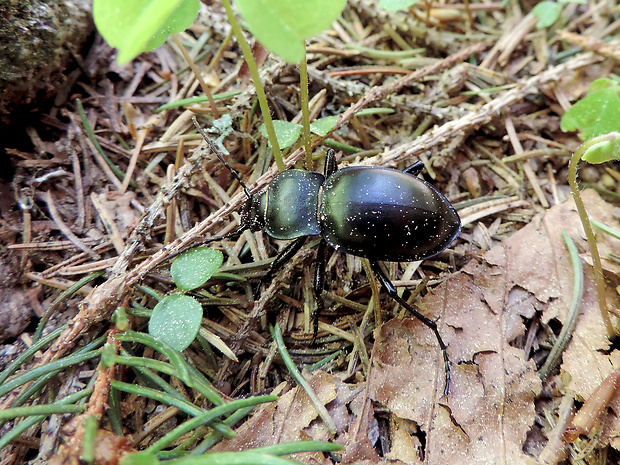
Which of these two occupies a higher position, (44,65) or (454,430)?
(44,65)

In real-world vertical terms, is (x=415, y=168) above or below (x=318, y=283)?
above

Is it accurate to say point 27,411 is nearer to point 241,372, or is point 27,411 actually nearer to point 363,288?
point 241,372

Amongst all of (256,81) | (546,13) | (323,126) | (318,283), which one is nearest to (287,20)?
(256,81)

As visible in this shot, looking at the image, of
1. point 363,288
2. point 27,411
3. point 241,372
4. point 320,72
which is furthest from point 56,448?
point 320,72

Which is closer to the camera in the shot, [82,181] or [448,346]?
[448,346]

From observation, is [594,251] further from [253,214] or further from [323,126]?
[253,214]
